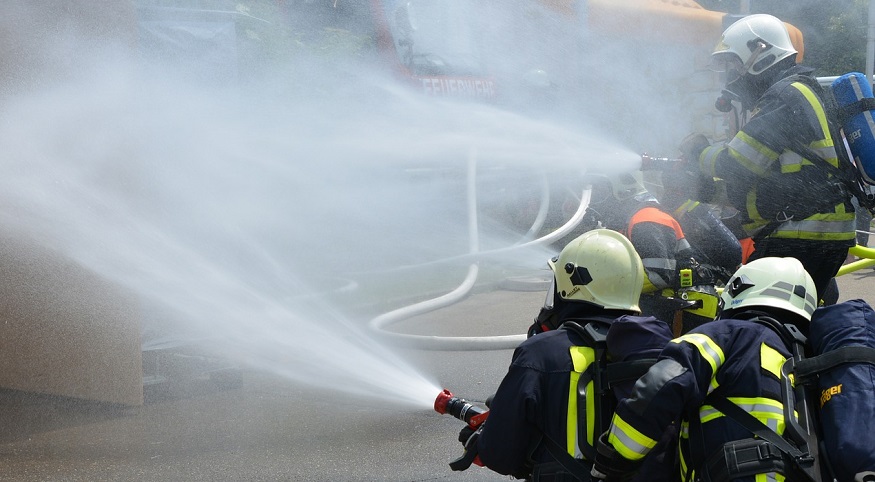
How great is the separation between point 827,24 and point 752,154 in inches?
595

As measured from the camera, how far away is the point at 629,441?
2213 millimetres

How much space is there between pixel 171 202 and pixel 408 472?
2.29 meters

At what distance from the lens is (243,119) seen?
25.5ft

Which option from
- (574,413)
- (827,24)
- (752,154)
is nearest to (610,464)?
(574,413)

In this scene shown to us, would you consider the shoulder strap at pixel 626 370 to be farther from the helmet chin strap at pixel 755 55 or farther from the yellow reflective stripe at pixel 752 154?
the helmet chin strap at pixel 755 55

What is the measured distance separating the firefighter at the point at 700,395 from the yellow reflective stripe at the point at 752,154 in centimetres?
166

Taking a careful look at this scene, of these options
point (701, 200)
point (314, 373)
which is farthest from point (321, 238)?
point (701, 200)

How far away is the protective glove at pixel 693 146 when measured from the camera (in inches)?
168

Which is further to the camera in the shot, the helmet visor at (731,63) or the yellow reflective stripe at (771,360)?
the helmet visor at (731,63)

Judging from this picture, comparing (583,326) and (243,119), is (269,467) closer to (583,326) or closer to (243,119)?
(583,326)

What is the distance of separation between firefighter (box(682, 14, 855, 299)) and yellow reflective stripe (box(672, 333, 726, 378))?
1.82 meters

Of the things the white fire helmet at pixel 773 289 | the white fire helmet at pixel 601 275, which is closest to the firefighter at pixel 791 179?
the white fire helmet at pixel 601 275

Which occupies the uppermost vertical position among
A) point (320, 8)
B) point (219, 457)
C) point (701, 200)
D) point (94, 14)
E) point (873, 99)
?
point (320, 8)

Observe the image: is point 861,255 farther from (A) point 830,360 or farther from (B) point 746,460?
(B) point 746,460
